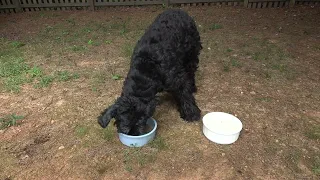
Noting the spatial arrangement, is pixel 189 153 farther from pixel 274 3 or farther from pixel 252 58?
pixel 274 3

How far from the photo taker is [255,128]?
4.07 meters

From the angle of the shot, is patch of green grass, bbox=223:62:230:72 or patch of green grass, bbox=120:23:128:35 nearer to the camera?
patch of green grass, bbox=223:62:230:72

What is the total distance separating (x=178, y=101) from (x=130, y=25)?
4433 mm

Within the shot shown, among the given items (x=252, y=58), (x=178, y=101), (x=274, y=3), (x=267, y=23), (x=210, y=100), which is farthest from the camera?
(x=274, y=3)

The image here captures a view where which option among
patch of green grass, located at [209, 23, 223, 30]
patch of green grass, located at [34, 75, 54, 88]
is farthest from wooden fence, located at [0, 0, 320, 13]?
→ patch of green grass, located at [34, 75, 54, 88]

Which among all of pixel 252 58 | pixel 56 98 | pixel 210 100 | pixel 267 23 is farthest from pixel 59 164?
pixel 267 23

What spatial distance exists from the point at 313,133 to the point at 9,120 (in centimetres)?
466

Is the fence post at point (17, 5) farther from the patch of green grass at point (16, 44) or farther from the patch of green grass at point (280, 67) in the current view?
the patch of green grass at point (280, 67)

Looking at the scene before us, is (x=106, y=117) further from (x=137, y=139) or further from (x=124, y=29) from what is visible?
(x=124, y=29)

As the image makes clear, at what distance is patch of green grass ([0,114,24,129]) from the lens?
4.26 meters

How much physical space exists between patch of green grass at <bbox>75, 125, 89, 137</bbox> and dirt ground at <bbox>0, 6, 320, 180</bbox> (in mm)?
24

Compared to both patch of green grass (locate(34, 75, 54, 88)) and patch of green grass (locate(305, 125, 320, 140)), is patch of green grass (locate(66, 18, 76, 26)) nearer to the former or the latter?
patch of green grass (locate(34, 75, 54, 88))

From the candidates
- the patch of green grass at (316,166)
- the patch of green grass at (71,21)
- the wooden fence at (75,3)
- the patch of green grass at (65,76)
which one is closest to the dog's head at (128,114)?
the patch of green grass at (316,166)

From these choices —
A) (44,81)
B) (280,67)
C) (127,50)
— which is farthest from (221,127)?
(44,81)
